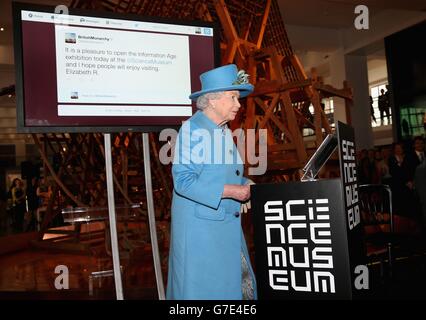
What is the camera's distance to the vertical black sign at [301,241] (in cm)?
156

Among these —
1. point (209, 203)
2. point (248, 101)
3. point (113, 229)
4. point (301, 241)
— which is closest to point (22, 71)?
point (113, 229)

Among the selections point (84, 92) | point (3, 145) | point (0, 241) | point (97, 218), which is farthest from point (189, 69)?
point (3, 145)

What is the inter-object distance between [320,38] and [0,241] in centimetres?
950

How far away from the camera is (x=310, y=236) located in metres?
1.61

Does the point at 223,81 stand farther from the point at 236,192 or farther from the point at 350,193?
the point at 350,193

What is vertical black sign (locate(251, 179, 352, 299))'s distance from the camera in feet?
5.11

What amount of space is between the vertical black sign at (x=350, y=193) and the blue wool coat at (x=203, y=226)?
0.47 m

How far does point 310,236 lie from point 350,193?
25cm

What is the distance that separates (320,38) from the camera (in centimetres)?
1216

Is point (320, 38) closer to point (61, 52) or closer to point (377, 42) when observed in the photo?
point (377, 42)

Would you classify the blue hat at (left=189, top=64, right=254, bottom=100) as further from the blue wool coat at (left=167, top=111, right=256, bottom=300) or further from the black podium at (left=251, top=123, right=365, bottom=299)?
the black podium at (left=251, top=123, right=365, bottom=299)

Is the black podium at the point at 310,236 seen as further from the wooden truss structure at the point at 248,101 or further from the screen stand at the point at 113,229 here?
the wooden truss structure at the point at 248,101

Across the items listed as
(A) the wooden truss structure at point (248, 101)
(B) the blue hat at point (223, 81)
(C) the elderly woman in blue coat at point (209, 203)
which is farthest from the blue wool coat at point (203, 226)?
(A) the wooden truss structure at point (248, 101)

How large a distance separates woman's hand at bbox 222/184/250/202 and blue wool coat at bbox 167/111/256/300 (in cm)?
6
